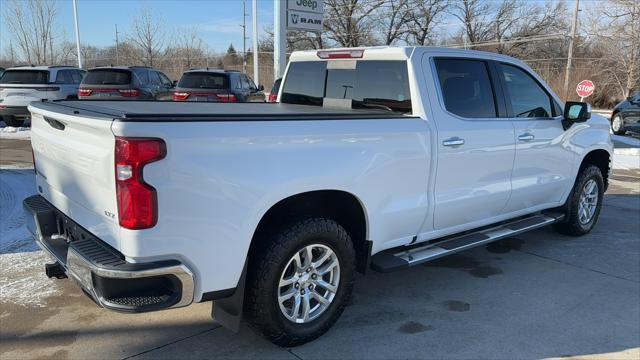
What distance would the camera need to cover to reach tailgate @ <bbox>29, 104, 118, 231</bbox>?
2.66m

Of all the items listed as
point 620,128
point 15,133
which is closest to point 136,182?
point 15,133

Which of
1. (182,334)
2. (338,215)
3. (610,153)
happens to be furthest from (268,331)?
(610,153)

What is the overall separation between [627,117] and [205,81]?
42.2 feet

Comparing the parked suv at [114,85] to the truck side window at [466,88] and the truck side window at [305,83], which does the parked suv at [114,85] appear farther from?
the truck side window at [466,88]

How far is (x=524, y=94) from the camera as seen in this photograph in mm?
4973

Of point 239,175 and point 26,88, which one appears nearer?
point 239,175

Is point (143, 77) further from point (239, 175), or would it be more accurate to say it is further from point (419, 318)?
point (239, 175)

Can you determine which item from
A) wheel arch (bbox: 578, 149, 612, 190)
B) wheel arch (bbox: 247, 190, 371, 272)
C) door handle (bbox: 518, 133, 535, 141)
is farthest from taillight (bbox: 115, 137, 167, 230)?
wheel arch (bbox: 578, 149, 612, 190)

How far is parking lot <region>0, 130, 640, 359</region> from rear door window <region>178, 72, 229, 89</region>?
9132 millimetres

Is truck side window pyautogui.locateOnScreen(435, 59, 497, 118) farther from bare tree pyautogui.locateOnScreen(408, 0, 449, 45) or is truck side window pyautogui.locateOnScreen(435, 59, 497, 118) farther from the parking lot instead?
bare tree pyautogui.locateOnScreen(408, 0, 449, 45)

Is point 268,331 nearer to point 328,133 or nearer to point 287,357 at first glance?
point 287,357

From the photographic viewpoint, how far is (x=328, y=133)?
3201 mm

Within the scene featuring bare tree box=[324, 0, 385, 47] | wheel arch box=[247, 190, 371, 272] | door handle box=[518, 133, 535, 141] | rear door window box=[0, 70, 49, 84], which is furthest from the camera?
bare tree box=[324, 0, 385, 47]

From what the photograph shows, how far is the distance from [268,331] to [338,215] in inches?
37.3
